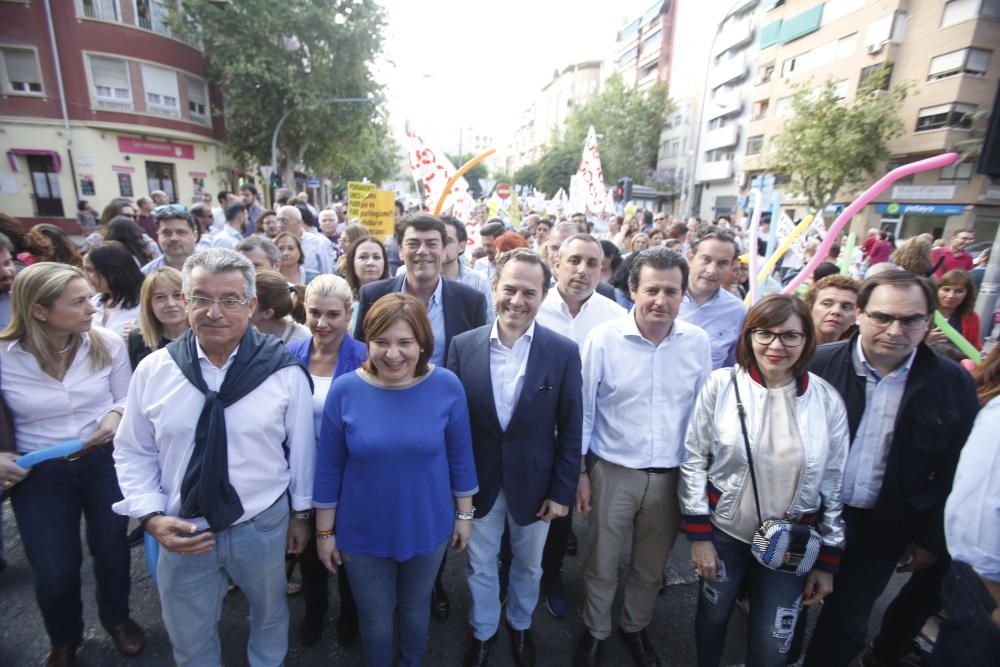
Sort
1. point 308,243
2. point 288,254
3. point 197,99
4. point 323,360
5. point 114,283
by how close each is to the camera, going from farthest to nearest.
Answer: point 197,99, point 308,243, point 288,254, point 114,283, point 323,360

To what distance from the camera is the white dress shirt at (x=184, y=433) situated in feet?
6.15

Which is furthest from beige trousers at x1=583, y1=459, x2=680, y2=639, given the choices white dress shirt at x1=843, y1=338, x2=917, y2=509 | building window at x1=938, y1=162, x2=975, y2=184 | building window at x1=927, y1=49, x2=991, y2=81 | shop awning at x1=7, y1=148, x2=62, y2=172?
building window at x1=927, y1=49, x2=991, y2=81

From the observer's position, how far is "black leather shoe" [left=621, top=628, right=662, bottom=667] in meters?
2.60

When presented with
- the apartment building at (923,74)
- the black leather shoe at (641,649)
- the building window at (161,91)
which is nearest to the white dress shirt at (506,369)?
the black leather shoe at (641,649)

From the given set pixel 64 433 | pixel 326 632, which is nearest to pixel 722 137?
pixel 326 632

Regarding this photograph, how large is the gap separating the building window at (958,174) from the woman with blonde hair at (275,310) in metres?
27.6

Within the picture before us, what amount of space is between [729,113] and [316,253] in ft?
124

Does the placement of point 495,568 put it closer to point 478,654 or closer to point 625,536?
point 478,654

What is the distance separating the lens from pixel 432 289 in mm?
3391

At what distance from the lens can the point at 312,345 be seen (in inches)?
110

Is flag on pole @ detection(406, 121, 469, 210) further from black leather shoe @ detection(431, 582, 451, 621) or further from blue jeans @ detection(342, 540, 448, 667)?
blue jeans @ detection(342, 540, 448, 667)

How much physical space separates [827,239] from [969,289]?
3.84 feet

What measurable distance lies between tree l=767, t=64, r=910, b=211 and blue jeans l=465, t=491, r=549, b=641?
23.5m

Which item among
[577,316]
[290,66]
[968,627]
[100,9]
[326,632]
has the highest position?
[100,9]
